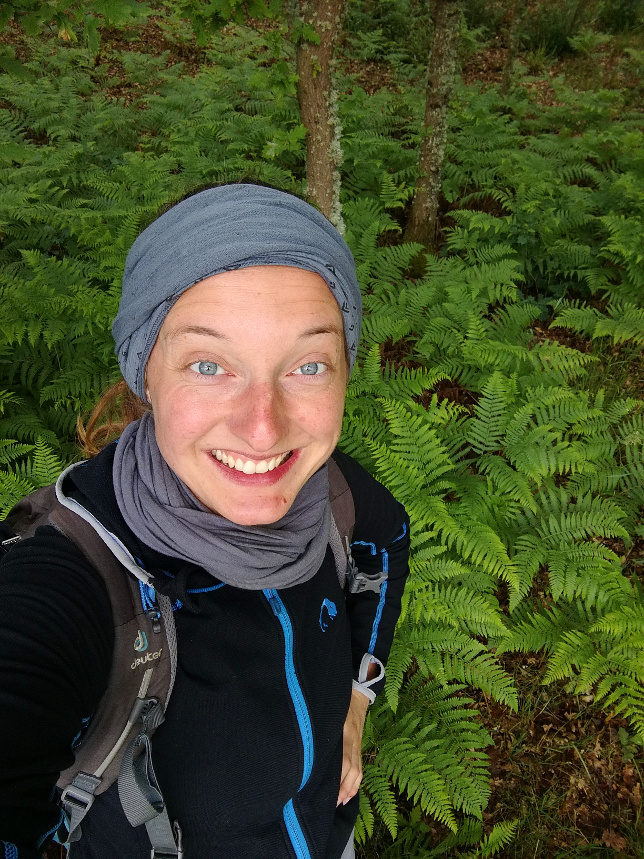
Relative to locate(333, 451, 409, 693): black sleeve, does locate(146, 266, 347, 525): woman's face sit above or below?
above

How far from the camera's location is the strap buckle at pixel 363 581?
1.95m

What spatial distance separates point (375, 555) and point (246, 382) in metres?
1.13

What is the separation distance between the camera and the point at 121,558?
3.97ft

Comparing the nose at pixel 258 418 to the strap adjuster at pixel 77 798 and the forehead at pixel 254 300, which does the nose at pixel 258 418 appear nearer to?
the forehead at pixel 254 300

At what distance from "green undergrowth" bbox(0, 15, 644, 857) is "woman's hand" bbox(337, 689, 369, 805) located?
0.89m

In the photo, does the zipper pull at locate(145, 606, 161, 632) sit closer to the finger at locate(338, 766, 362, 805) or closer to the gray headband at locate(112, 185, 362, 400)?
the gray headband at locate(112, 185, 362, 400)

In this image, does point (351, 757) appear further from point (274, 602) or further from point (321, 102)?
point (321, 102)

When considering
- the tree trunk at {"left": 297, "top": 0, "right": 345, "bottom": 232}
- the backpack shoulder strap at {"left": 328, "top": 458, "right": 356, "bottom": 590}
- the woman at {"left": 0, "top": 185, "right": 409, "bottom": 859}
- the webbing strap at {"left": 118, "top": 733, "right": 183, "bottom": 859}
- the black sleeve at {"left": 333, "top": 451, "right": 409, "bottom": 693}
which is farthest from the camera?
the tree trunk at {"left": 297, "top": 0, "right": 345, "bottom": 232}

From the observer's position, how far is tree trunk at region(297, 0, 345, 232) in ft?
11.9

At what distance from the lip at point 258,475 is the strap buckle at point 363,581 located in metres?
0.74

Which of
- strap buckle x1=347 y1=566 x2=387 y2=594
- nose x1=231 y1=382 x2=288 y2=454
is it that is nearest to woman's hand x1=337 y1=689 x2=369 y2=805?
strap buckle x1=347 y1=566 x2=387 y2=594

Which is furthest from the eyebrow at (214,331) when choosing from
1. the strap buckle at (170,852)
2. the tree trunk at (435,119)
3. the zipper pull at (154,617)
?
the tree trunk at (435,119)

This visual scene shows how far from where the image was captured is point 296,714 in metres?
1.47

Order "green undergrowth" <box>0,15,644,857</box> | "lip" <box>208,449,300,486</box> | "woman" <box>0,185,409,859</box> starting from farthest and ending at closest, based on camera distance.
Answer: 1. "green undergrowth" <box>0,15,644,857</box>
2. "lip" <box>208,449,300,486</box>
3. "woman" <box>0,185,409,859</box>
